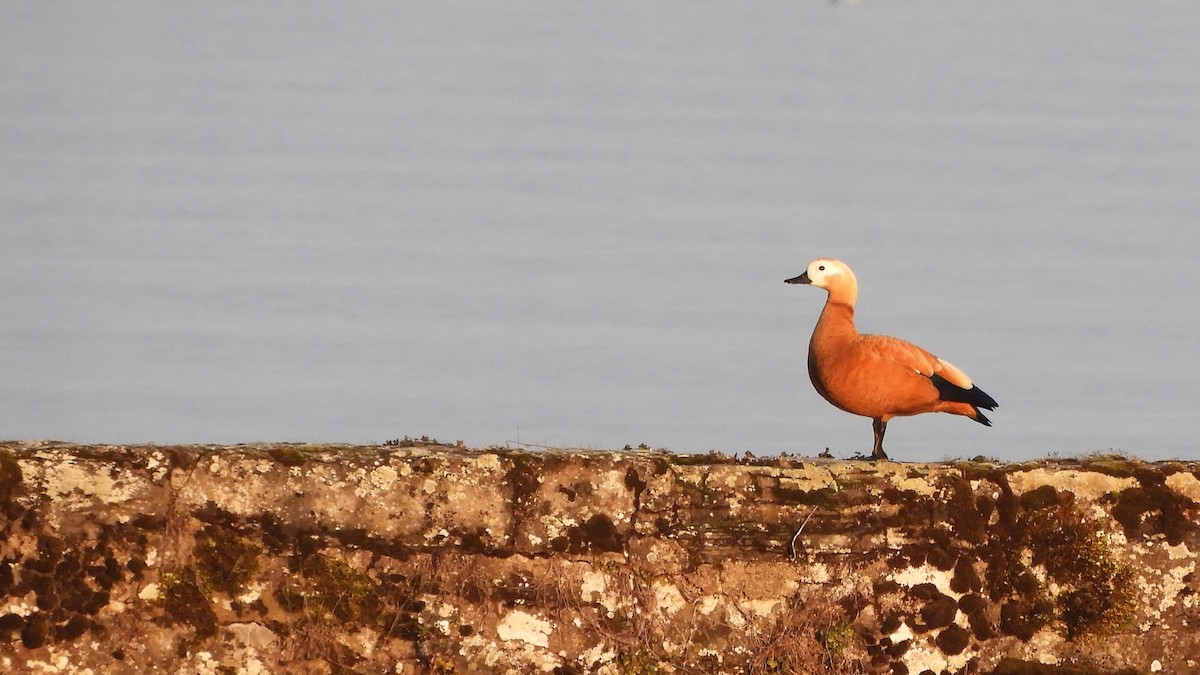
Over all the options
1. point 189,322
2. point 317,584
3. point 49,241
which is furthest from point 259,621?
point 49,241

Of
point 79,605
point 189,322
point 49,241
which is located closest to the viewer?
point 79,605

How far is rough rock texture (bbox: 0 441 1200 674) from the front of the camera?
24.9ft

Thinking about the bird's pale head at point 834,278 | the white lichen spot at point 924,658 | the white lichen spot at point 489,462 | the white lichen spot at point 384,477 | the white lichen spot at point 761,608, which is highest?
the bird's pale head at point 834,278

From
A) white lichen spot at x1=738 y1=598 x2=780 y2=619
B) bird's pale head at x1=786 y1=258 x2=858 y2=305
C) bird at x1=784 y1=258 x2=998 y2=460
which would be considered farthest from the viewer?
bird's pale head at x1=786 y1=258 x2=858 y2=305

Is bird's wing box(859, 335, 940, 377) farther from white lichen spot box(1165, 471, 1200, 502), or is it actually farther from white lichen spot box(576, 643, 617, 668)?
white lichen spot box(576, 643, 617, 668)

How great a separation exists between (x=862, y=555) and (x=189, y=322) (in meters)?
74.3

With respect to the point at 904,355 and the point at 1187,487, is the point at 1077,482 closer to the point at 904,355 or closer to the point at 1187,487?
the point at 1187,487

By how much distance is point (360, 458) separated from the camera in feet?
25.3

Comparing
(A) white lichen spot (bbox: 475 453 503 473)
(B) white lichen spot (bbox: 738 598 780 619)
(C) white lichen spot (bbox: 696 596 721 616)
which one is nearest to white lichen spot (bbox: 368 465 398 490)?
(A) white lichen spot (bbox: 475 453 503 473)

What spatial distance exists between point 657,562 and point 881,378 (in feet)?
6.96

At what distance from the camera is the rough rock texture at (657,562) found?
759 centimetres

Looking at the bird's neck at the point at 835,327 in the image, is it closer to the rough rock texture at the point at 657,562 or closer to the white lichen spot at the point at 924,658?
the rough rock texture at the point at 657,562

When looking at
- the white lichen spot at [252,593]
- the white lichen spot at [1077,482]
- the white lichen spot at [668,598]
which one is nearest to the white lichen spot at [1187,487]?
the white lichen spot at [1077,482]

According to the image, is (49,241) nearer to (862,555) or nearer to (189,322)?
(189,322)
